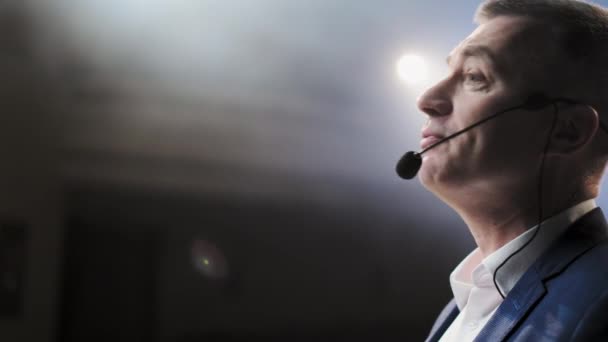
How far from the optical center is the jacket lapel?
2.11ft

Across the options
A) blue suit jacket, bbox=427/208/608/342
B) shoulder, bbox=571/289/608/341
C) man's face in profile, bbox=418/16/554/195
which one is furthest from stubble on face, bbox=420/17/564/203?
shoulder, bbox=571/289/608/341

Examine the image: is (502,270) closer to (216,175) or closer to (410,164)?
(410,164)

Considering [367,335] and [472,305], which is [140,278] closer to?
[367,335]

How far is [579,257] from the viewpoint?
0.68m

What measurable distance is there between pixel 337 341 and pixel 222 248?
0.84m

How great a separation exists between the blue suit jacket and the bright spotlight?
1245 mm

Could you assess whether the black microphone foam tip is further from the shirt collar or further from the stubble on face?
the shirt collar

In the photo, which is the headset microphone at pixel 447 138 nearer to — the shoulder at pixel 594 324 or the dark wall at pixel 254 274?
the shoulder at pixel 594 324

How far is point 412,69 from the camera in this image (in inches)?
79.4

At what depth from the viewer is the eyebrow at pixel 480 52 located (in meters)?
0.79

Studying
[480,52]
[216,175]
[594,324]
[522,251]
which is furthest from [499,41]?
[216,175]

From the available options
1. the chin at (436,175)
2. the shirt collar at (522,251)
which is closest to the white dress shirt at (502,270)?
the shirt collar at (522,251)

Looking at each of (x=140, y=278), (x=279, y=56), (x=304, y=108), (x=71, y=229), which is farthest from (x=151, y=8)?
(x=140, y=278)

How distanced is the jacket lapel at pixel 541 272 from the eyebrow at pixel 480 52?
25 cm
